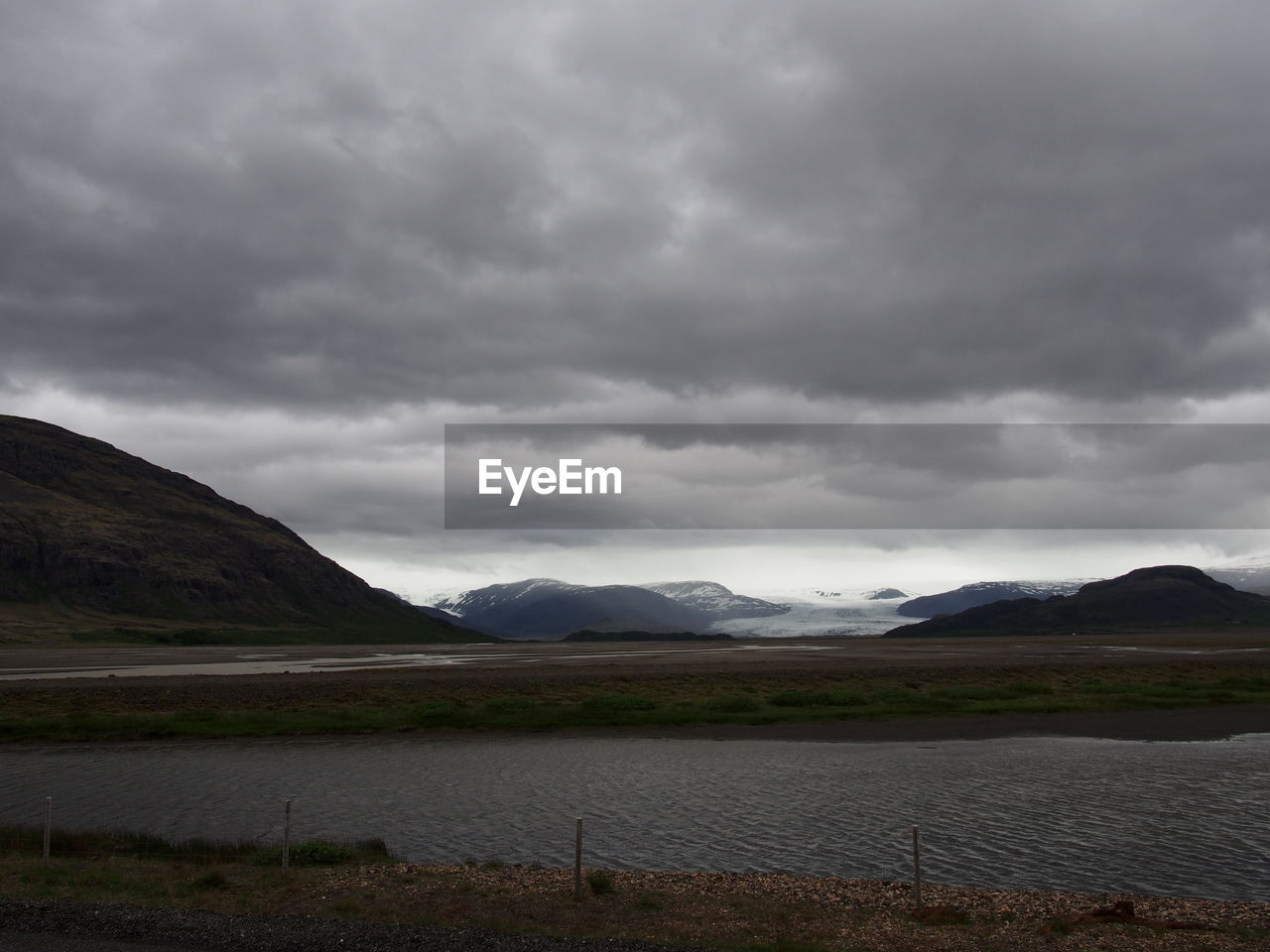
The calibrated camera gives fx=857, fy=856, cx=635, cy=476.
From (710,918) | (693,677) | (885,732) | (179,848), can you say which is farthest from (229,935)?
(693,677)

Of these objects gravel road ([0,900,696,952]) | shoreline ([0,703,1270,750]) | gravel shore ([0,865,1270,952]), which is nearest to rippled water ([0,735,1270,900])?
shoreline ([0,703,1270,750])

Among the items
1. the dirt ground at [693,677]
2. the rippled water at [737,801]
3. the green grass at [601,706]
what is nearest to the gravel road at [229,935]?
the rippled water at [737,801]

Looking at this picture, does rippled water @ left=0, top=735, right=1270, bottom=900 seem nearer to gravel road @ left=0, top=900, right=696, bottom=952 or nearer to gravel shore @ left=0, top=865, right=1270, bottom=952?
gravel shore @ left=0, top=865, right=1270, bottom=952

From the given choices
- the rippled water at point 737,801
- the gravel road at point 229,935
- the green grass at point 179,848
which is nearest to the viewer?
the gravel road at point 229,935

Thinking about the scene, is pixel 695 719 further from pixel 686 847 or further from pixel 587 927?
pixel 587 927

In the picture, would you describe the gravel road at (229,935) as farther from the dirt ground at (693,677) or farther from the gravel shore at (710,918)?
the dirt ground at (693,677)

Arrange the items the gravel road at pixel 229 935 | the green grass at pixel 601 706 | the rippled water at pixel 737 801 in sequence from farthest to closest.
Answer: the green grass at pixel 601 706 → the rippled water at pixel 737 801 → the gravel road at pixel 229 935

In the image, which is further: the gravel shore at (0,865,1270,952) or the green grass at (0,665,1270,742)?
the green grass at (0,665,1270,742)

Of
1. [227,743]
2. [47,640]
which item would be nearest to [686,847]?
[227,743]
